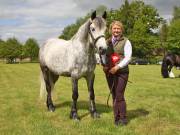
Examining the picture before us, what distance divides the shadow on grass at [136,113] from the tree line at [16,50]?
98.1m

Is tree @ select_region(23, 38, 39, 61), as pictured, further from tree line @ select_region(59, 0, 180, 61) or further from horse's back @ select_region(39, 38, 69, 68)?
horse's back @ select_region(39, 38, 69, 68)

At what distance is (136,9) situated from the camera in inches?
3447

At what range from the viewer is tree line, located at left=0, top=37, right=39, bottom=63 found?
106250 mm

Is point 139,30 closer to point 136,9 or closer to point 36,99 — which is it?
point 136,9

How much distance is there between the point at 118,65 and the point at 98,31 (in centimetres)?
96

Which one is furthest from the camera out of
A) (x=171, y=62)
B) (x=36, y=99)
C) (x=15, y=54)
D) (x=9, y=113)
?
(x=15, y=54)

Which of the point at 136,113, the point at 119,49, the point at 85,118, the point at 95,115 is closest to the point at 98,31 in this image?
the point at 119,49

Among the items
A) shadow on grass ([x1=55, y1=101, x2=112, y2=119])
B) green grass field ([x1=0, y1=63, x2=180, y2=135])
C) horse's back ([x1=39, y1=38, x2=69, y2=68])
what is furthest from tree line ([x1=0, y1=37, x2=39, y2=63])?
horse's back ([x1=39, y1=38, x2=69, y2=68])

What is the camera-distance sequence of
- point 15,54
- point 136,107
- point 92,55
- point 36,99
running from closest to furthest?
point 92,55 → point 136,107 → point 36,99 → point 15,54

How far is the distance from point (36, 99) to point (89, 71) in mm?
5051

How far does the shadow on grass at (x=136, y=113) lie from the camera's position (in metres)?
9.91

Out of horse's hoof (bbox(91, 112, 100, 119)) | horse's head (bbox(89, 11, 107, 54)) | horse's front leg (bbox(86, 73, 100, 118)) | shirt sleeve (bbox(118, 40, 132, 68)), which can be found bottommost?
horse's hoof (bbox(91, 112, 100, 119))

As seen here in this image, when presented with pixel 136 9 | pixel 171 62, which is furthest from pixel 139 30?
pixel 171 62

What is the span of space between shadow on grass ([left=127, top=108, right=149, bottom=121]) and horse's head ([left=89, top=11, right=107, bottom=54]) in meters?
2.44
